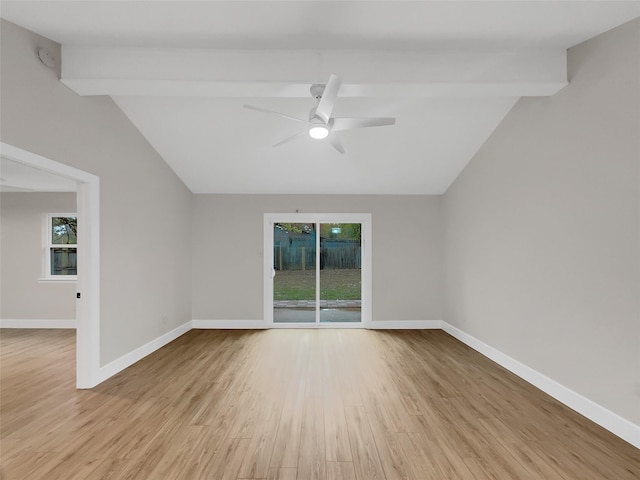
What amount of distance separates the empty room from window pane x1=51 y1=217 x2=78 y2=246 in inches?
45.5

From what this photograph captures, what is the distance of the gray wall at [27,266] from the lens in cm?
557

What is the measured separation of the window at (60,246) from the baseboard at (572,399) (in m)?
6.57

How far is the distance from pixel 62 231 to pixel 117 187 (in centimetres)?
327

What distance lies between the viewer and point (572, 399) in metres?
2.78

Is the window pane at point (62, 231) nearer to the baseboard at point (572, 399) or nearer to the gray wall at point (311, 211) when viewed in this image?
the gray wall at point (311, 211)

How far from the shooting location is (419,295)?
18.3ft

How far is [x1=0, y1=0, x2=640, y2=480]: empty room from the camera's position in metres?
2.25

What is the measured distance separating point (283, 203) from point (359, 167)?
59.1 inches

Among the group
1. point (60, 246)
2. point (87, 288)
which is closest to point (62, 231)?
point (60, 246)

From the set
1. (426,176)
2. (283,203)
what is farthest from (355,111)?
(283,203)

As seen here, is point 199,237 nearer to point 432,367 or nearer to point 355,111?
point 355,111

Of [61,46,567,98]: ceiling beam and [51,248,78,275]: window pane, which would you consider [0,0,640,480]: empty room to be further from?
[51,248,78,275]: window pane

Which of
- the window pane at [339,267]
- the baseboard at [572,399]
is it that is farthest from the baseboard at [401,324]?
the baseboard at [572,399]

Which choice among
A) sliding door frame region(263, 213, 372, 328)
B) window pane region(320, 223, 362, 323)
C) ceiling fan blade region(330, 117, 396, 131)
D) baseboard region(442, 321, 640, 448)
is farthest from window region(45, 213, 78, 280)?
baseboard region(442, 321, 640, 448)
